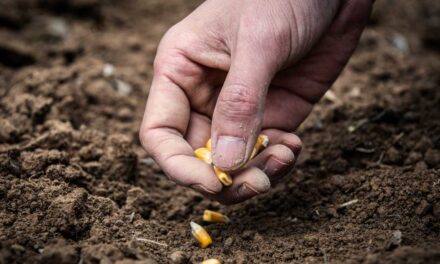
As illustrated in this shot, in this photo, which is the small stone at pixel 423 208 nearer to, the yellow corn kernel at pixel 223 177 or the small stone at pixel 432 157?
the small stone at pixel 432 157

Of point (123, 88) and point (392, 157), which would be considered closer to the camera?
point (392, 157)

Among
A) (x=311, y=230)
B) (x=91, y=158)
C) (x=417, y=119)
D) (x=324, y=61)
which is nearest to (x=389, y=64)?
(x=417, y=119)

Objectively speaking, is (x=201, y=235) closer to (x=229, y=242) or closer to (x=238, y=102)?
(x=229, y=242)

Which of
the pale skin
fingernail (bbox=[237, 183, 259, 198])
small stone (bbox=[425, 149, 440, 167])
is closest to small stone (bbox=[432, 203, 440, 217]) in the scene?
small stone (bbox=[425, 149, 440, 167])

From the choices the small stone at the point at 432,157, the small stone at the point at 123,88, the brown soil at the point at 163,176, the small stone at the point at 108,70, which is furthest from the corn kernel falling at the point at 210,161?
the small stone at the point at 108,70

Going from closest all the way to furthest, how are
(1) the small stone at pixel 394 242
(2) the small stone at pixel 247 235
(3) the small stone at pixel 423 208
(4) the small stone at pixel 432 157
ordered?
(1) the small stone at pixel 394 242 → (3) the small stone at pixel 423 208 → (2) the small stone at pixel 247 235 → (4) the small stone at pixel 432 157

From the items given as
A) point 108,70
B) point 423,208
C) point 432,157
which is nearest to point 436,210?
point 423,208
